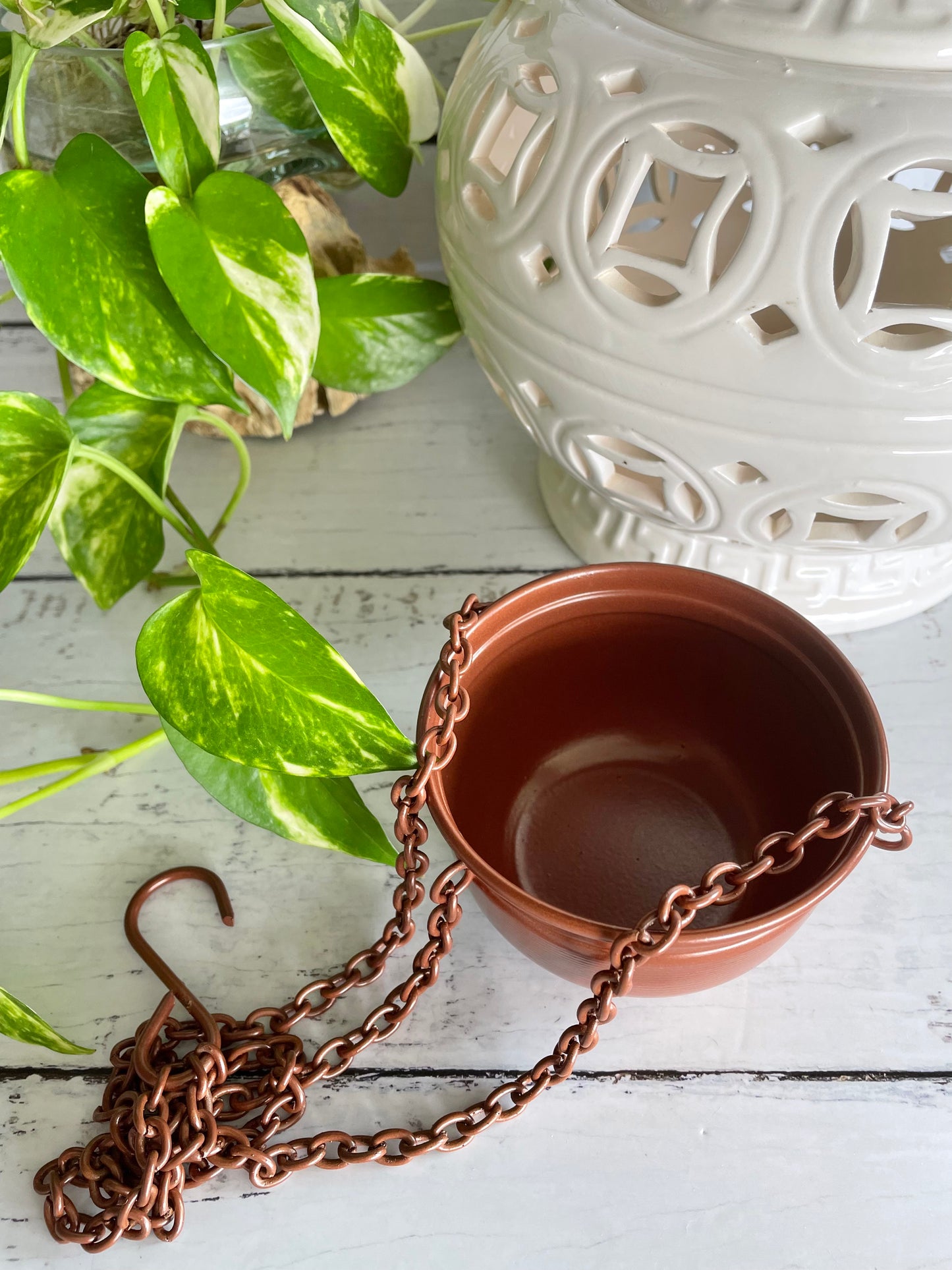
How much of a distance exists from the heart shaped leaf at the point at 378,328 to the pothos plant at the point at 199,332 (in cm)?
8

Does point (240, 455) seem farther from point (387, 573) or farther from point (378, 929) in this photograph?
point (378, 929)

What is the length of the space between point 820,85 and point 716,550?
248mm

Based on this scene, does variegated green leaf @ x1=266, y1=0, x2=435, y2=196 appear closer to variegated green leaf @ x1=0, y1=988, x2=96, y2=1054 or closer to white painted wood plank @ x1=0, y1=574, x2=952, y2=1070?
white painted wood plank @ x1=0, y1=574, x2=952, y2=1070

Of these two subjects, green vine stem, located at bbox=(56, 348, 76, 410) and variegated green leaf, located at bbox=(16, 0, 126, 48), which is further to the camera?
green vine stem, located at bbox=(56, 348, 76, 410)

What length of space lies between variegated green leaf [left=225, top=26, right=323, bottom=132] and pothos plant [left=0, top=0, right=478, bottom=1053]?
0.8 inches

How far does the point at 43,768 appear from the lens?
1.69 ft

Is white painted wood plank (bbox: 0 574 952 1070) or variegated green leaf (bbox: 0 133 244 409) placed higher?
variegated green leaf (bbox: 0 133 244 409)

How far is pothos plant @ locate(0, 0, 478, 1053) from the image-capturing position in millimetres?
391

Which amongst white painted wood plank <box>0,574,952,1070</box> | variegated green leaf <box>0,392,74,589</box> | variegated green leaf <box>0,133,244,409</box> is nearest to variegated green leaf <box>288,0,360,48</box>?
variegated green leaf <box>0,133,244,409</box>

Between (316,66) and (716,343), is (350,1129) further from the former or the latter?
(316,66)

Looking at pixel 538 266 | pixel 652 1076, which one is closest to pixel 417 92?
pixel 538 266

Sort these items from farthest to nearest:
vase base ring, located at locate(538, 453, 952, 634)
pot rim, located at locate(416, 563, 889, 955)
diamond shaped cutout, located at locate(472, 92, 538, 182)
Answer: vase base ring, located at locate(538, 453, 952, 634)
diamond shaped cutout, located at locate(472, 92, 538, 182)
pot rim, located at locate(416, 563, 889, 955)

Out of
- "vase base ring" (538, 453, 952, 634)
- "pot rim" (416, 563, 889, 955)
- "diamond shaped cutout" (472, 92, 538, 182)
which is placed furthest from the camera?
"vase base ring" (538, 453, 952, 634)

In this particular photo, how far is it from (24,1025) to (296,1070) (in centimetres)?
10
